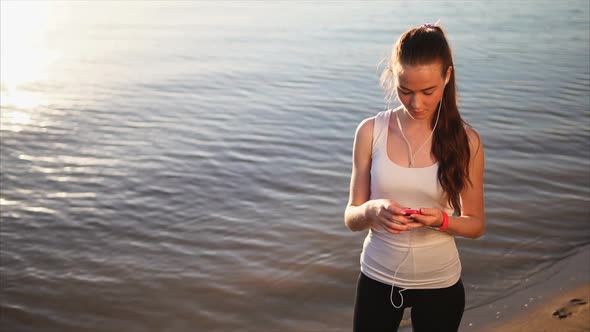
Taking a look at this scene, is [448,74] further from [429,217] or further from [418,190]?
[429,217]

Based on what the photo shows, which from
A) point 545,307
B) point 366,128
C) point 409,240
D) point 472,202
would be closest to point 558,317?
point 545,307

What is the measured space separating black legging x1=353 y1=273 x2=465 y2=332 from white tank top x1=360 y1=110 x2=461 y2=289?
3cm

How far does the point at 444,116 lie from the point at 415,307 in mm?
769

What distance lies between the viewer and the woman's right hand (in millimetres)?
2568

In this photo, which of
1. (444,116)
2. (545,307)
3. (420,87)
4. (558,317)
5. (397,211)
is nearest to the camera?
(397,211)

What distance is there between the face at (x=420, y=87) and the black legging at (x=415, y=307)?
0.70 metres

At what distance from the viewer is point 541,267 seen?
543 cm

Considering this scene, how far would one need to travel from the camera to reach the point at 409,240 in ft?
9.23

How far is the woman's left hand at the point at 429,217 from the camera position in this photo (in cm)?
259

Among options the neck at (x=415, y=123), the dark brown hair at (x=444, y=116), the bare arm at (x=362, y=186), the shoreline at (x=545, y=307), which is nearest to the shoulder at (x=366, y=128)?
the bare arm at (x=362, y=186)

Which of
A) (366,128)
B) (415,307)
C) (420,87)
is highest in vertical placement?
(420,87)

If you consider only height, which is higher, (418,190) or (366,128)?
(366,128)

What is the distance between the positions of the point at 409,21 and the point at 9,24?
31.7 feet

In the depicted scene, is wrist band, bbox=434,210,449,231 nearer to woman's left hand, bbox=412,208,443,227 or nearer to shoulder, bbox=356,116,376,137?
woman's left hand, bbox=412,208,443,227
